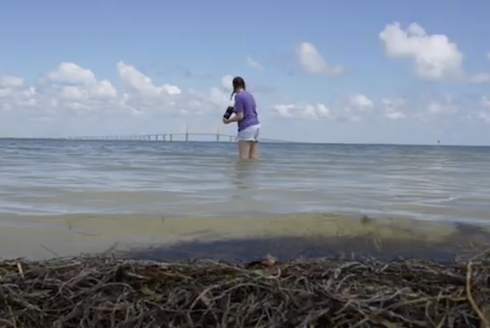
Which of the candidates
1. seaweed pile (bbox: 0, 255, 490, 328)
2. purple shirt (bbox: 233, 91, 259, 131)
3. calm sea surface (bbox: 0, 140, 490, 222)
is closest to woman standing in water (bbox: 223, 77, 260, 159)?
purple shirt (bbox: 233, 91, 259, 131)

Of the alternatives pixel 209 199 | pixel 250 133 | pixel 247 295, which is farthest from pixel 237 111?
pixel 247 295

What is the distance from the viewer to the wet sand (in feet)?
10.9

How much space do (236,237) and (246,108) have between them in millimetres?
5851

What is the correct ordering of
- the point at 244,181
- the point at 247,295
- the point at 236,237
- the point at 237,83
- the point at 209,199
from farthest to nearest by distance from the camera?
the point at 237,83, the point at 244,181, the point at 209,199, the point at 236,237, the point at 247,295

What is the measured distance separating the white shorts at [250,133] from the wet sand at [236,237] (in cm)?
524

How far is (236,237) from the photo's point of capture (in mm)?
3752

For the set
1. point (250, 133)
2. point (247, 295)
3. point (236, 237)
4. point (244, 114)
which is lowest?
point (236, 237)

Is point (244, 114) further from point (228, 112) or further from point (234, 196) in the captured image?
point (234, 196)

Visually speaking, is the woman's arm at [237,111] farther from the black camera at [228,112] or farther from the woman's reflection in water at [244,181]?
the woman's reflection in water at [244,181]

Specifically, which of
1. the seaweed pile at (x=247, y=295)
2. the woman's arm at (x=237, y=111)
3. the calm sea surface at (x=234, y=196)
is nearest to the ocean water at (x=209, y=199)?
the calm sea surface at (x=234, y=196)

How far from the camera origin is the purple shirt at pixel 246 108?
9.33 metres

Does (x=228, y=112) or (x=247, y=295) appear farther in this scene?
A: (x=228, y=112)

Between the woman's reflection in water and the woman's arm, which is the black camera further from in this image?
the woman's reflection in water

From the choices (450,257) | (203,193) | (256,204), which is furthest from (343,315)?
(203,193)
